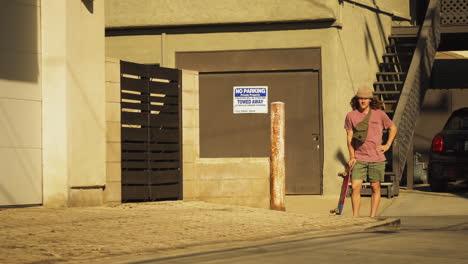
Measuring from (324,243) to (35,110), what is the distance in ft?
17.8

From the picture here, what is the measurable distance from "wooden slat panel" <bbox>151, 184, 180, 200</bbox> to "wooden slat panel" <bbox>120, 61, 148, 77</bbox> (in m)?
1.66

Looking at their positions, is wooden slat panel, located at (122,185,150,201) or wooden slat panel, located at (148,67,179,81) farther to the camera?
wooden slat panel, located at (148,67,179,81)

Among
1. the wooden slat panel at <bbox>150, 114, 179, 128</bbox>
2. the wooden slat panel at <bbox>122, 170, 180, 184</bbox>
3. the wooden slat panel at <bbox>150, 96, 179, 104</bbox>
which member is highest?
the wooden slat panel at <bbox>150, 96, 179, 104</bbox>

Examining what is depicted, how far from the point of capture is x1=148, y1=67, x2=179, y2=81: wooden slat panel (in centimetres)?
1559

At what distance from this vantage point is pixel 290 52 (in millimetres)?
20641

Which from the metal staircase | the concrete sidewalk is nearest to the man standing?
the concrete sidewalk

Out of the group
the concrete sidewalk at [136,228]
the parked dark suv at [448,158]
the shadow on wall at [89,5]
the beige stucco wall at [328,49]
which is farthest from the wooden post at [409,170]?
the shadow on wall at [89,5]

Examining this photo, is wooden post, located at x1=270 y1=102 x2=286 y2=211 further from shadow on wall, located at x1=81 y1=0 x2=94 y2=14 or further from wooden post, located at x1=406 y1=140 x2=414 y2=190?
wooden post, located at x1=406 y1=140 x2=414 y2=190

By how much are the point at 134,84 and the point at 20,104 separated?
1.83 meters

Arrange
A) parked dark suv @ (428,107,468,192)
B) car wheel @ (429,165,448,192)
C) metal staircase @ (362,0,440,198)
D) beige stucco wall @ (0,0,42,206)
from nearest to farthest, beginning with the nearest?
beige stucco wall @ (0,0,42,206) < parked dark suv @ (428,107,468,192) < metal staircase @ (362,0,440,198) < car wheel @ (429,165,448,192)

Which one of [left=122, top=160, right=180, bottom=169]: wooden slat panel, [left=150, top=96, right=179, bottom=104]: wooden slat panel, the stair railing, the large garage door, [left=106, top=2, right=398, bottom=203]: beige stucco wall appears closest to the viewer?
[left=122, top=160, right=180, bottom=169]: wooden slat panel

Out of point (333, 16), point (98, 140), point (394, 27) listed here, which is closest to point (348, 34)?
point (333, 16)

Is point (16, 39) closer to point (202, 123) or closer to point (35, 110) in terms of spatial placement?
point (35, 110)

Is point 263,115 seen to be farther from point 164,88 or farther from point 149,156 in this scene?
point 149,156
